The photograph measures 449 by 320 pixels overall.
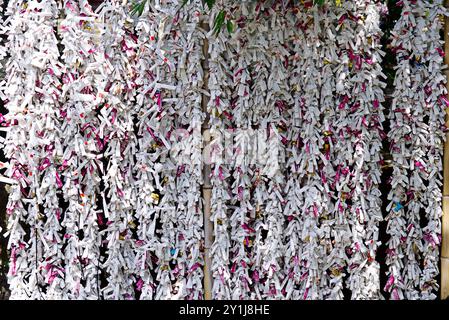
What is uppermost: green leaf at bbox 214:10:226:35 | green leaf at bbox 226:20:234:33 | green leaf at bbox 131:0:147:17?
green leaf at bbox 131:0:147:17

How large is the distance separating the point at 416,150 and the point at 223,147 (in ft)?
2.48

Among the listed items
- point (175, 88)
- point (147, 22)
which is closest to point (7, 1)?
point (147, 22)

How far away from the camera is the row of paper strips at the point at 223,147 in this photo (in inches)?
73.9

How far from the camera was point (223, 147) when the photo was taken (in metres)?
1.93

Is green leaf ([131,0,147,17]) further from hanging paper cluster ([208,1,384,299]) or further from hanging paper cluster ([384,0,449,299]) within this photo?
hanging paper cluster ([384,0,449,299])

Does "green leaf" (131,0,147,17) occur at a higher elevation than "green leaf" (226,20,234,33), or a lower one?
higher

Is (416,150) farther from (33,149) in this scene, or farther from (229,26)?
(33,149)

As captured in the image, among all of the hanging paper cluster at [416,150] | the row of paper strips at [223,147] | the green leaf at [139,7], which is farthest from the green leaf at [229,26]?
the hanging paper cluster at [416,150]

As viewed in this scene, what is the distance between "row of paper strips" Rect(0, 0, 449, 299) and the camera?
188cm

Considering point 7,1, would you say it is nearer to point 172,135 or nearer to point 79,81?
point 79,81

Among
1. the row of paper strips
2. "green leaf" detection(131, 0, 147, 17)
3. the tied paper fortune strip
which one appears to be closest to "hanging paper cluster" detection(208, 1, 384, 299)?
the row of paper strips

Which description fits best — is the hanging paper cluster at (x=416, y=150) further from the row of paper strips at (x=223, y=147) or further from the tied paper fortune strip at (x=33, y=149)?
the tied paper fortune strip at (x=33, y=149)

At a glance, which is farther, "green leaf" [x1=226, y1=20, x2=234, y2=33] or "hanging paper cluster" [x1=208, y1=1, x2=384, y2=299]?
"hanging paper cluster" [x1=208, y1=1, x2=384, y2=299]

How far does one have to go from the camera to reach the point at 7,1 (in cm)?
195
